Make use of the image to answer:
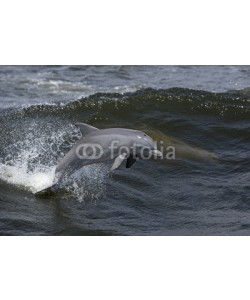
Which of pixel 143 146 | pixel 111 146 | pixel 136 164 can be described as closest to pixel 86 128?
pixel 111 146

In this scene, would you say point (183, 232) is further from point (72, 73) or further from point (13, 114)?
point (72, 73)

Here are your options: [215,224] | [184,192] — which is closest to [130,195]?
[184,192]

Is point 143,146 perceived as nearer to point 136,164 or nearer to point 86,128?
point 86,128

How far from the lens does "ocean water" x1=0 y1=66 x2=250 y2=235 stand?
8891 mm

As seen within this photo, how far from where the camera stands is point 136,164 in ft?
38.8

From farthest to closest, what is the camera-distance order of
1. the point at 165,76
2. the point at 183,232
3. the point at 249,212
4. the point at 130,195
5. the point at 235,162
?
the point at 165,76 < the point at 235,162 < the point at 130,195 < the point at 249,212 < the point at 183,232

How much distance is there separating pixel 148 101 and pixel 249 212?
23.2 ft

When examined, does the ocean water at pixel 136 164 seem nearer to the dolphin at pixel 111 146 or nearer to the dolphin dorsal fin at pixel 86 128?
the dolphin at pixel 111 146

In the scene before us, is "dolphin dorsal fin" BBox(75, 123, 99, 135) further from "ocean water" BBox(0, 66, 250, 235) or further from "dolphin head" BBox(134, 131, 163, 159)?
"ocean water" BBox(0, 66, 250, 235)

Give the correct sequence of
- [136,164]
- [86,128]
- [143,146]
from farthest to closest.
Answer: [136,164] → [86,128] → [143,146]

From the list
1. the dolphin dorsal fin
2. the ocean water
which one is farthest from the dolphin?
the ocean water

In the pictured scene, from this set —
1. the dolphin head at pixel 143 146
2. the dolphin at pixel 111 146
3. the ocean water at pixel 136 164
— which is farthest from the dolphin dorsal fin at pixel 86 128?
the ocean water at pixel 136 164

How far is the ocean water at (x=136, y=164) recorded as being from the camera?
350 inches

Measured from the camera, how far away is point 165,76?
21.4m
